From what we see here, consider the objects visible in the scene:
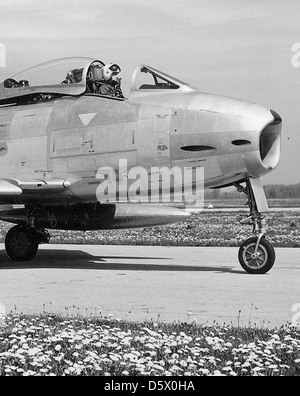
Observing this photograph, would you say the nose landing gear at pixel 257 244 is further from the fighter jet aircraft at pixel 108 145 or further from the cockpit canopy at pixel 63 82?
the cockpit canopy at pixel 63 82

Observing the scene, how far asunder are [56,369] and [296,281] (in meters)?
6.46

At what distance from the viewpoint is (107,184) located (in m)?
12.6

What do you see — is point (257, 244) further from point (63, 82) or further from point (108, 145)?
point (63, 82)

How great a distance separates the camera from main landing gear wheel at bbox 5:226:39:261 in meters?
14.7

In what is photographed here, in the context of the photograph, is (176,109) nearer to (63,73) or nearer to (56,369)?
(63,73)

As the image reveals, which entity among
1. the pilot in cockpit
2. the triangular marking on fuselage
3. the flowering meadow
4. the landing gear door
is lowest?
the flowering meadow

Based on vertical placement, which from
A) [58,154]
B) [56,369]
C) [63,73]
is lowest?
[56,369]

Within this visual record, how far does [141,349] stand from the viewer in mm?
5789

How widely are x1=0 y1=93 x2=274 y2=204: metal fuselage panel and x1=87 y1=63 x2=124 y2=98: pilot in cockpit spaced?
0.89 feet

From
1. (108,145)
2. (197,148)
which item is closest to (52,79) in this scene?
(108,145)

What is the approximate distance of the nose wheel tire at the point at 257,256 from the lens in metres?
11.6

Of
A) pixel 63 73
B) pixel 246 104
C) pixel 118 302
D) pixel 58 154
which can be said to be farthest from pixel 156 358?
pixel 63 73

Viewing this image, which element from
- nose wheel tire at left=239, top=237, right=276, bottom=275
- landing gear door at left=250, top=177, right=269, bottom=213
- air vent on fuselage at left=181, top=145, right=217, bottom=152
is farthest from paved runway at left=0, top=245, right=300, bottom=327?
air vent on fuselage at left=181, top=145, right=217, bottom=152

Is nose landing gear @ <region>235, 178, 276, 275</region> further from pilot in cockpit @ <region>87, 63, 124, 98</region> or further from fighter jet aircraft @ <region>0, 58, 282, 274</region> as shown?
pilot in cockpit @ <region>87, 63, 124, 98</region>
